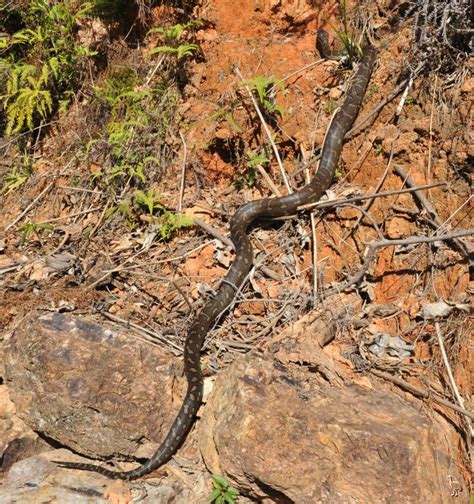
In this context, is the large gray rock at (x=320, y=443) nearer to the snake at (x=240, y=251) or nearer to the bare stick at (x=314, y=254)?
the snake at (x=240, y=251)

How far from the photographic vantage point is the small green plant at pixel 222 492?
4324mm

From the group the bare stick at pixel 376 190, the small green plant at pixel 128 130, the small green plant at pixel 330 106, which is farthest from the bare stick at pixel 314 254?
the small green plant at pixel 128 130

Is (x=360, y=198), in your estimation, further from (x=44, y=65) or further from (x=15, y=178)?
(x=44, y=65)

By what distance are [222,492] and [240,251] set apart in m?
2.97

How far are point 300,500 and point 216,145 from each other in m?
5.27

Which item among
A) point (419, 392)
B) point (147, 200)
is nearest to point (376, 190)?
point (419, 392)

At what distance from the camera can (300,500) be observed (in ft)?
13.2

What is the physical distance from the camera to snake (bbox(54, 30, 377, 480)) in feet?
16.0

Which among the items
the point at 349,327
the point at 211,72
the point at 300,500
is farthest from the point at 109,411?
the point at 211,72

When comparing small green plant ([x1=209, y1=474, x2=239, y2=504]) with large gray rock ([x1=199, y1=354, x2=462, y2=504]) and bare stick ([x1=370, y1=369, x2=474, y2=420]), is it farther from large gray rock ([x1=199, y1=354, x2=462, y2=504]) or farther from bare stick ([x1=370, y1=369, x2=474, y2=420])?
bare stick ([x1=370, y1=369, x2=474, y2=420])

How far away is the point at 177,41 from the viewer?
26.3 ft

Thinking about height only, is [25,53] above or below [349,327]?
above

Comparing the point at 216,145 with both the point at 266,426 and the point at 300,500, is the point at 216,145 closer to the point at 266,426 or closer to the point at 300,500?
the point at 266,426

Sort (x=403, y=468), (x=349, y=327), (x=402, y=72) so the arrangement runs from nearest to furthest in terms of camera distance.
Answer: (x=403, y=468) → (x=349, y=327) → (x=402, y=72)
